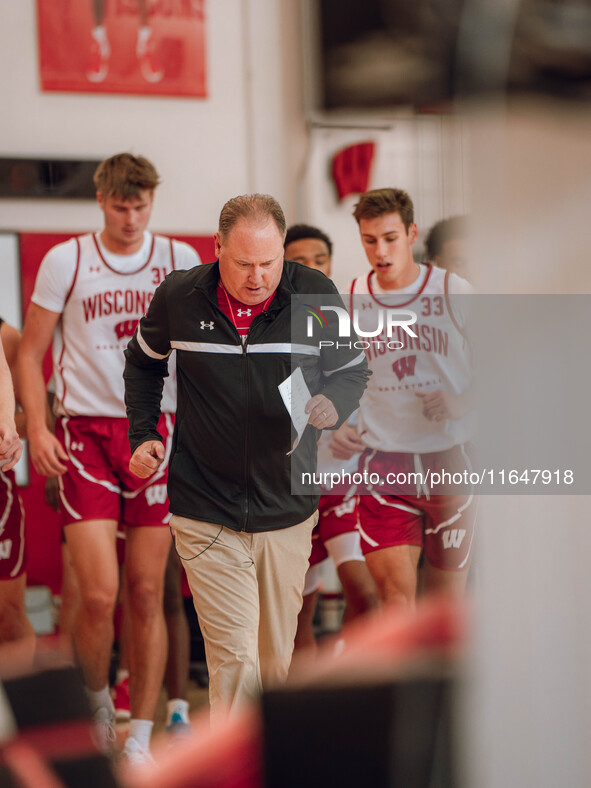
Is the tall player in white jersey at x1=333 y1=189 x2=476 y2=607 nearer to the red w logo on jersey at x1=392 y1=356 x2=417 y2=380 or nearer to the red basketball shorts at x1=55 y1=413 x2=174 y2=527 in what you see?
→ the red w logo on jersey at x1=392 y1=356 x2=417 y2=380

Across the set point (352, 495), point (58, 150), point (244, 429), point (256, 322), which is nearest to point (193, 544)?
point (244, 429)

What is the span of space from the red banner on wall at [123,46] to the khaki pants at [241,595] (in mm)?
3258

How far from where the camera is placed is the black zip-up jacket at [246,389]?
288cm

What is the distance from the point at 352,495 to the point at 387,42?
10.7ft

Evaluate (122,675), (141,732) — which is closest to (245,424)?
(141,732)

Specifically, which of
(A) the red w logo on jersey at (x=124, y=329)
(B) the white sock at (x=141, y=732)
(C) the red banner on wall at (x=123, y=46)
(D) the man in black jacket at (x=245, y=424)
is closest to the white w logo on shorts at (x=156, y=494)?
(A) the red w logo on jersey at (x=124, y=329)

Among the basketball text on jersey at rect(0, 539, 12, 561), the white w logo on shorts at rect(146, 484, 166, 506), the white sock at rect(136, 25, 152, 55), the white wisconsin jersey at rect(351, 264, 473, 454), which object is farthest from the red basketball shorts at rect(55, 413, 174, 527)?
the white sock at rect(136, 25, 152, 55)

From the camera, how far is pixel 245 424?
2875 millimetres

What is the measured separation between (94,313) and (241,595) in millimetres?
1281

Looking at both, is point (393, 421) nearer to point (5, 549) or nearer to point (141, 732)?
point (141, 732)

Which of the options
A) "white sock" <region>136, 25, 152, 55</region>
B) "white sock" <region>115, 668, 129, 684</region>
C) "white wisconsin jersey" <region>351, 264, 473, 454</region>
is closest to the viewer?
"white wisconsin jersey" <region>351, 264, 473, 454</region>

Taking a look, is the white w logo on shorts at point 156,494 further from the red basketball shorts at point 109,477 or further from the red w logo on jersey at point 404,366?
the red w logo on jersey at point 404,366

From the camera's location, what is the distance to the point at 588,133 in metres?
0.80

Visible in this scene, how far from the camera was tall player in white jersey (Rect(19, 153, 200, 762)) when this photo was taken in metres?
3.60
